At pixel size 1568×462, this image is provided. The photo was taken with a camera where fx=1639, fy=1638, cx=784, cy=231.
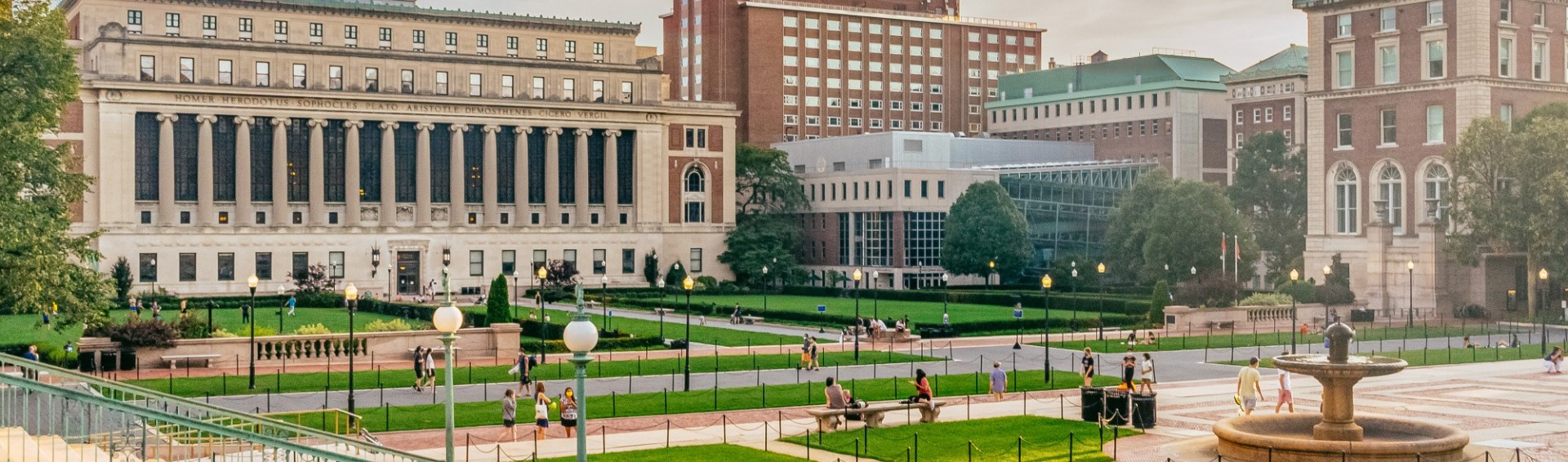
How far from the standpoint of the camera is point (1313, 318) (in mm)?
79625

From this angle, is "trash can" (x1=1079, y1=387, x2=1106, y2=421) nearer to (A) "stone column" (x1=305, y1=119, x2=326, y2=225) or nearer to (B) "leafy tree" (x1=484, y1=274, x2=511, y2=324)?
(B) "leafy tree" (x1=484, y1=274, x2=511, y2=324)

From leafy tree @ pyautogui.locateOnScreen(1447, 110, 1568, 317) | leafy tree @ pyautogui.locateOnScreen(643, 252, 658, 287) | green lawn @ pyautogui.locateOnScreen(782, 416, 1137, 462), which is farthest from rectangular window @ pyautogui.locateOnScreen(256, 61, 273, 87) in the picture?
green lawn @ pyautogui.locateOnScreen(782, 416, 1137, 462)

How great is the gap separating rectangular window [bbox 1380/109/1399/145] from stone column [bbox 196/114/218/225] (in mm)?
72272

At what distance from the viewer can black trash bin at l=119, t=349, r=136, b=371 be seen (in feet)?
175

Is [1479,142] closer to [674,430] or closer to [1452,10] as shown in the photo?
[1452,10]

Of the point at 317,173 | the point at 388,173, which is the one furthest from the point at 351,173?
the point at 388,173

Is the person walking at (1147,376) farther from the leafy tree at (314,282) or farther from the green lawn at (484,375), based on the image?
the leafy tree at (314,282)

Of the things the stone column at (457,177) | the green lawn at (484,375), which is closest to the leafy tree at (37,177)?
the green lawn at (484,375)

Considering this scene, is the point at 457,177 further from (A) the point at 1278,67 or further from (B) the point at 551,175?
(A) the point at 1278,67

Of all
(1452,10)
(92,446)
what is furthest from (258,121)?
(92,446)

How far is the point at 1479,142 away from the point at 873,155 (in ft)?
185

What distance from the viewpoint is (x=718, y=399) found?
44250 mm

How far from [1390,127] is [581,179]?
2293 inches

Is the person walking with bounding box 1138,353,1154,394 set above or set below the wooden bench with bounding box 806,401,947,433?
above
